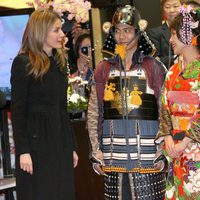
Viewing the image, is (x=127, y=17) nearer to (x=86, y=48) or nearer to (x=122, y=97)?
(x=122, y=97)

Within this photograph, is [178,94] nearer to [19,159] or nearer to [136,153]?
[136,153]

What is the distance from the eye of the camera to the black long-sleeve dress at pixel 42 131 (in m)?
2.68

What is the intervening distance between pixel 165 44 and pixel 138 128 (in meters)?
1.36

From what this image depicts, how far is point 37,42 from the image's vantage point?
2.73 metres

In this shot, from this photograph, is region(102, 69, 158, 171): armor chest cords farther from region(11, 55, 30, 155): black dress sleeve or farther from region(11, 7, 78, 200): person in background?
region(11, 55, 30, 155): black dress sleeve

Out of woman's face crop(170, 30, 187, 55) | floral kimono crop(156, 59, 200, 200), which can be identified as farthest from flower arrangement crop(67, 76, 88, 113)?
woman's face crop(170, 30, 187, 55)

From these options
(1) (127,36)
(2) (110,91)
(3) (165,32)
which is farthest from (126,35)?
(3) (165,32)

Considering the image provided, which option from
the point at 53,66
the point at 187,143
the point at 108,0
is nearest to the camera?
the point at 187,143

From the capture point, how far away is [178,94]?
2672 mm

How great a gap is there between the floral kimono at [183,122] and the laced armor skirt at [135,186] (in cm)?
14

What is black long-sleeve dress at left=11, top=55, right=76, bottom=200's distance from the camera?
2678 millimetres

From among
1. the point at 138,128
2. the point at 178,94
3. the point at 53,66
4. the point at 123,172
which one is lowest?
the point at 123,172

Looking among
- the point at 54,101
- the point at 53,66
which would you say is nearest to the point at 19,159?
the point at 54,101

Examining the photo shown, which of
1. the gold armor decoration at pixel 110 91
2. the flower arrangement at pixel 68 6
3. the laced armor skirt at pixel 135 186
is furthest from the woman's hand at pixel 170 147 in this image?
the flower arrangement at pixel 68 6
